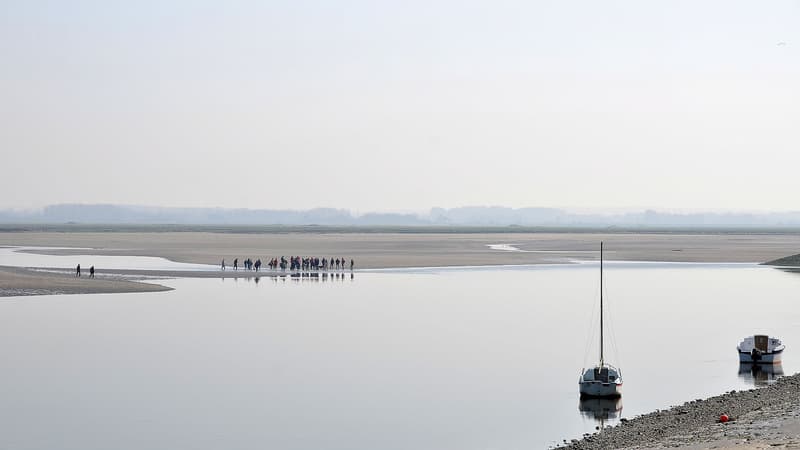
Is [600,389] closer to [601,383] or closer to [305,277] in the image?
[601,383]

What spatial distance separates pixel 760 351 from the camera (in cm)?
3102

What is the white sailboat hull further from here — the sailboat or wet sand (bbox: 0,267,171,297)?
wet sand (bbox: 0,267,171,297)

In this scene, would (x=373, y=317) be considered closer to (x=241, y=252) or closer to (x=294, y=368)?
(x=294, y=368)

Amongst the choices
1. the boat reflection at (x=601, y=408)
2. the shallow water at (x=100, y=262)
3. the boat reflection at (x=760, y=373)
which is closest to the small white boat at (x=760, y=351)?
the boat reflection at (x=760, y=373)

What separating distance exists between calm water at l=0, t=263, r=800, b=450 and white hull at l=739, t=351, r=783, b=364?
22.5 inches

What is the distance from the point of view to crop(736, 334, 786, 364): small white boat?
3094 centimetres

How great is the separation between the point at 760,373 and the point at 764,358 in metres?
0.92

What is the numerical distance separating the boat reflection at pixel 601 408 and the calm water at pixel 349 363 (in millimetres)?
96

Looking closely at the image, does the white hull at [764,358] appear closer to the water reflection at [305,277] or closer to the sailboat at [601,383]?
the sailboat at [601,383]

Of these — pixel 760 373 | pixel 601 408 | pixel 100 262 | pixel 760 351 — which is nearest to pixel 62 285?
pixel 100 262

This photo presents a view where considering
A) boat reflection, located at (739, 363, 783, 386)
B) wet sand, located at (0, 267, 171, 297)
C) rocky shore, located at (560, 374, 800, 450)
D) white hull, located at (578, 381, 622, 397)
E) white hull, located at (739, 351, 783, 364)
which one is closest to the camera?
rocky shore, located at (560, 374, 800, 450)

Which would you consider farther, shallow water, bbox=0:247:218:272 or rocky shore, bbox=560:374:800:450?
shallow water, bbox=0:247:218:272

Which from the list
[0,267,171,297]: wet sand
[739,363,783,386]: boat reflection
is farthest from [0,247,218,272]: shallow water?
[739,363,783,386]: boat reflection

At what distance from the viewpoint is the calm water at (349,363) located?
2288 centimetres
